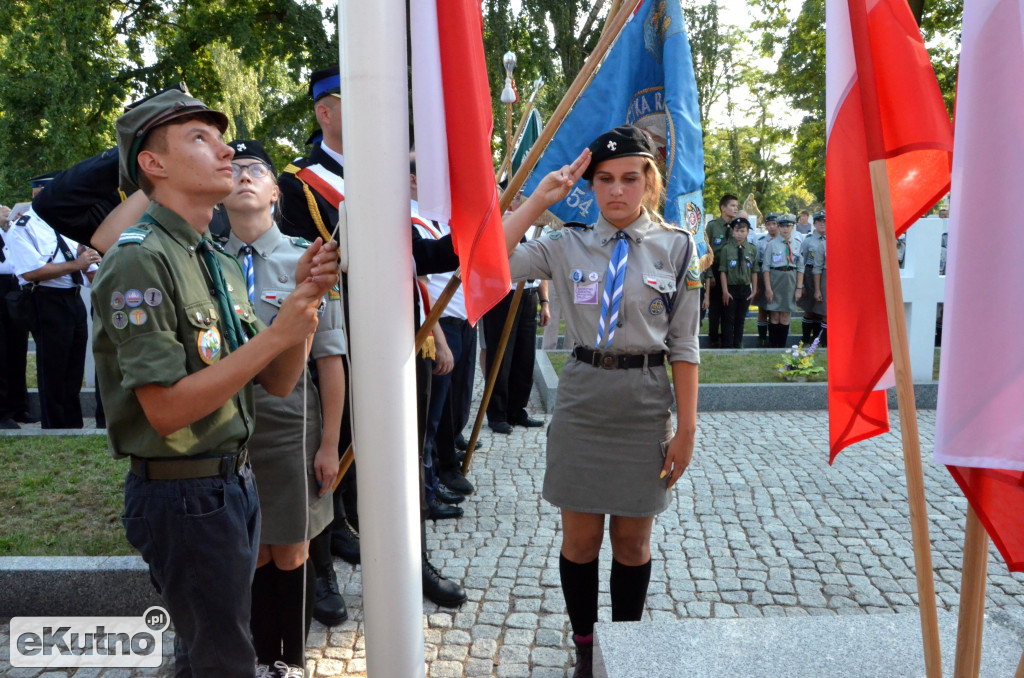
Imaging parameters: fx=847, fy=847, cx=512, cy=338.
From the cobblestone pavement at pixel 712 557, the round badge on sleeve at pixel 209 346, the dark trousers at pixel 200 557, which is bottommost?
the cobblestone pavement at pixel 712 557

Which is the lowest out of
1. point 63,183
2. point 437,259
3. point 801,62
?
point 437,259

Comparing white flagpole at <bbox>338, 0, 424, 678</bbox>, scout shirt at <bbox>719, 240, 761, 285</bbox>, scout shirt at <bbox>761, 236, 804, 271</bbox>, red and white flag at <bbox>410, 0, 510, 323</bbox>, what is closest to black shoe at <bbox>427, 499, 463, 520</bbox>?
white flagpole at <bbox>338, 0, 424, 678</bbox>

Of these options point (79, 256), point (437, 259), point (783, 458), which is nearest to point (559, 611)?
point (437, 259)

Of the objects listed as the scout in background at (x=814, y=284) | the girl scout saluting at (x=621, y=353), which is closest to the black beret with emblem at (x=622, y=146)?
the girl scout saluting at (x=621, y=353)

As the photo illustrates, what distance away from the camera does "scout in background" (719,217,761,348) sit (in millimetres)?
13109

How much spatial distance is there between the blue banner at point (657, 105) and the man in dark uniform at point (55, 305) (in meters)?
5.25

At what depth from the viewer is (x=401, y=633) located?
6.79ft

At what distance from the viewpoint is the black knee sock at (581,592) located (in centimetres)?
334

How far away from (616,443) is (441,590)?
1.44 m

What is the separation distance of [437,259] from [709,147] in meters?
44.1

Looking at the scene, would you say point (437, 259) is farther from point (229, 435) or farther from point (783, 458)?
point (783, 458)

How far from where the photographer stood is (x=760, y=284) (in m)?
14.2

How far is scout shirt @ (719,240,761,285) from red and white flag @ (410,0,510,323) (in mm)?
11384

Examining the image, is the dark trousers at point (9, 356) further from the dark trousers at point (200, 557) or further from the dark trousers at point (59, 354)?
the dark trousers at point (200, 557)
